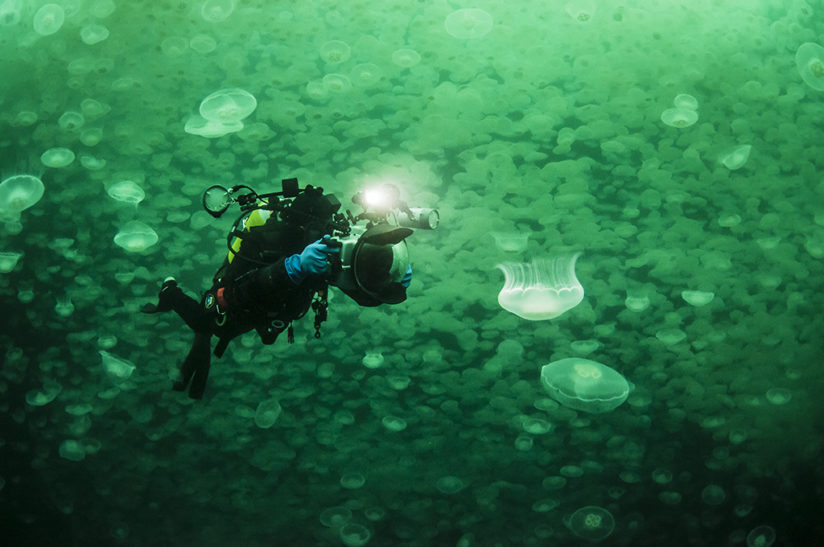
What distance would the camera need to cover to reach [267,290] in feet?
6.81

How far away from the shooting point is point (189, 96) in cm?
406

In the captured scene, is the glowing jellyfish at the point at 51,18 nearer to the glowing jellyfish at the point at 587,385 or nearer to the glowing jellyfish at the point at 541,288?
the glowing jellyfish at the point at 541,288

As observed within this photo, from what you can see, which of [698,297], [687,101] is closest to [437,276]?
[698,297]

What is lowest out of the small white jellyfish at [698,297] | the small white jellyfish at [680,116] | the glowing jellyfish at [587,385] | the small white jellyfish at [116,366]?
the small white jellyfish at [116,366]

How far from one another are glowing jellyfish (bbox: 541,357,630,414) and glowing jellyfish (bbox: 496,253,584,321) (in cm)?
42

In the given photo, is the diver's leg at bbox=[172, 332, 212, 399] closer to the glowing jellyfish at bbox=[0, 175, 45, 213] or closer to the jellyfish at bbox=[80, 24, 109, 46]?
the glowing jellyfish at bbox=[0, 175, 45, 213]

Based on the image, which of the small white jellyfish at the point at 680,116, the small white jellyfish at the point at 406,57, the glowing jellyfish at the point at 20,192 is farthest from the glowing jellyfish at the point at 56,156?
the small white jellyfish at the point at 680,116

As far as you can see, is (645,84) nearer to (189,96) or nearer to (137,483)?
Result: (189,96)

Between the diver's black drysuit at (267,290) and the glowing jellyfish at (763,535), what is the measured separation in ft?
12.8

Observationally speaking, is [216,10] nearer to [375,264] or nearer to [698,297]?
[375,264]

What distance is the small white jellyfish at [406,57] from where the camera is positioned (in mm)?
4004

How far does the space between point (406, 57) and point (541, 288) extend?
192cm

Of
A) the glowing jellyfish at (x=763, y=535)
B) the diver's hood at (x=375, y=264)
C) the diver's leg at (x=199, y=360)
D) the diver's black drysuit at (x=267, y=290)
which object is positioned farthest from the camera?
the glowing jellyfish at (x=763, y=535)

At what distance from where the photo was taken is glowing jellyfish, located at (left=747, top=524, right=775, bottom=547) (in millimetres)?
4277
